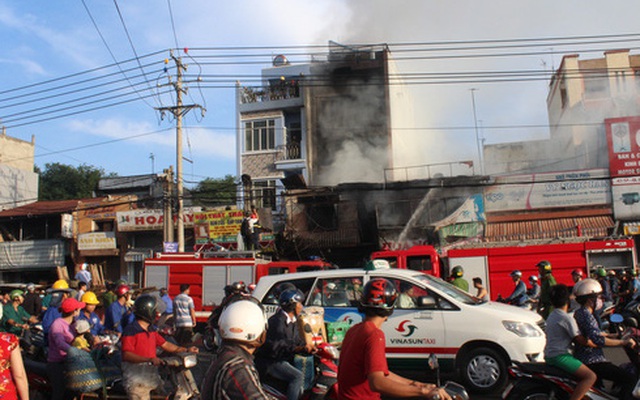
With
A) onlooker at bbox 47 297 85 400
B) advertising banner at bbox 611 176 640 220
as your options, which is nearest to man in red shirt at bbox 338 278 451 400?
onlooker at bbox 47 297 85 400

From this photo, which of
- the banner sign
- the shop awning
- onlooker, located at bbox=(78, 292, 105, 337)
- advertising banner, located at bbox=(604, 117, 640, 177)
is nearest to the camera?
onlooker, located at bbox=(78, 292, 105, 337)

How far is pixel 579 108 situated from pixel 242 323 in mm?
33539

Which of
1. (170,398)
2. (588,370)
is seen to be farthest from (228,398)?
(588,370)

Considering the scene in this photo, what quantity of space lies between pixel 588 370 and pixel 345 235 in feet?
61.2

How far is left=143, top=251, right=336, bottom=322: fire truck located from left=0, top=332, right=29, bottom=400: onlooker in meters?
11.7

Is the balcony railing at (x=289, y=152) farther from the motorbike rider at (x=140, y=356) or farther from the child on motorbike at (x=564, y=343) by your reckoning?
the child on motorbike at (x=564, y=343)

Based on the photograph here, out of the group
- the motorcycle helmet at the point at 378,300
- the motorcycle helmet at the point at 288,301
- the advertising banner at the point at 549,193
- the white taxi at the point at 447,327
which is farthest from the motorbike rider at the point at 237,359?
the advertising banner at the point at 549,193

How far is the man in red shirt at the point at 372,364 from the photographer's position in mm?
2785

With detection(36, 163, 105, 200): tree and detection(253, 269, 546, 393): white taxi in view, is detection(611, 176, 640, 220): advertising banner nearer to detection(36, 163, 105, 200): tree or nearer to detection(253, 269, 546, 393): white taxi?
detection(253, 269, 546, 393): white taxi

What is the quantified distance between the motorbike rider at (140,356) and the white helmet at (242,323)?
2414mm

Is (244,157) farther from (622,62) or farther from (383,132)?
(622,62)

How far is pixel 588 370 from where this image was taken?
4531 mm

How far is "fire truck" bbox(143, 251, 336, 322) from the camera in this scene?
15922 millimetres

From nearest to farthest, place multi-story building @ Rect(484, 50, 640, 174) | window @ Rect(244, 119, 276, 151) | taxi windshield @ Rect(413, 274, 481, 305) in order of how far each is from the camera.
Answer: taxi windshield @ Rect(413, 274, 481, 305), window @ Rect(244, 119, 276, 151), multi-story building @ Rect(484, 50, 640, 174)
